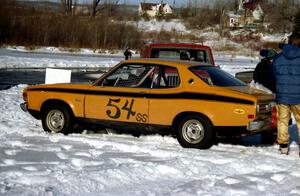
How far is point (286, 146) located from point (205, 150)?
1.28m

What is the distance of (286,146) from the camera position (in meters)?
8.72

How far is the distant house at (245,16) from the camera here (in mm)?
98269

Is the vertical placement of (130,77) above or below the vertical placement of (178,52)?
below

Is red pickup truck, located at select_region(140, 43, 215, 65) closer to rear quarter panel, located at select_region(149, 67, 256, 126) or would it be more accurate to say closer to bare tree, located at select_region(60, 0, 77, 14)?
rear quarter panel, located at select_region(149, 67, 256, 126)

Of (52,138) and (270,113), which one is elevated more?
(270,113)

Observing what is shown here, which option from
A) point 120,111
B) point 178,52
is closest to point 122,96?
point 120,111

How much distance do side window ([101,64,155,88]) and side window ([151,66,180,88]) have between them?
113 millimetres

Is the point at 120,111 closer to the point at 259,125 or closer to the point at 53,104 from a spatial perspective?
the point at 53,104

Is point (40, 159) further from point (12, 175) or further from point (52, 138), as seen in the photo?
point (52, 138)

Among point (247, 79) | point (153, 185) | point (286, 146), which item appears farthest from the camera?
point (247, 79)

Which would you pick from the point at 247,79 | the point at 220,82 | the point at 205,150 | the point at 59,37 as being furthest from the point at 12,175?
the point at 59,37

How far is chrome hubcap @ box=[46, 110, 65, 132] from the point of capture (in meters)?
10.1

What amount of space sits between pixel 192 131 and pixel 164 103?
66 centimetres

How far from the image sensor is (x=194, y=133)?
29.6 feet
